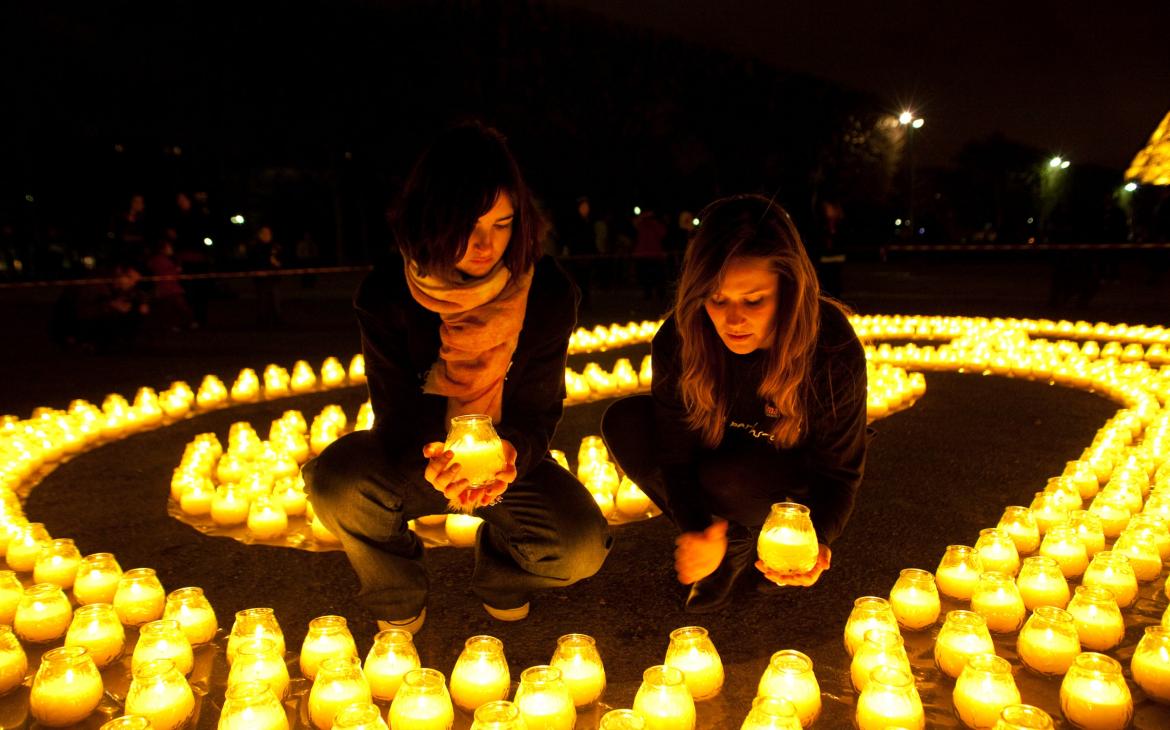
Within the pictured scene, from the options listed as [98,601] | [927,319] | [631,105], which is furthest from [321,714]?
[631,105]

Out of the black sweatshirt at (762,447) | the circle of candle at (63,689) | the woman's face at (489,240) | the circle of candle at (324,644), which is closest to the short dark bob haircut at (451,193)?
the woman's face at (489,240)

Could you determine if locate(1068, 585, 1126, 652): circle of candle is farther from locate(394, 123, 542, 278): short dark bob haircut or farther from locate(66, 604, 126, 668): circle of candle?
locate(66, 604, 126, 668): circle of candle

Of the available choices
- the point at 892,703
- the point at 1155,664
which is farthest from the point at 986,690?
the point at 1155,664

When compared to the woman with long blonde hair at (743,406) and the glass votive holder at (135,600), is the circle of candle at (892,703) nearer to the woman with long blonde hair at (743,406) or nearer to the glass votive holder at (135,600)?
the woman with long blonde hair at (743,406)

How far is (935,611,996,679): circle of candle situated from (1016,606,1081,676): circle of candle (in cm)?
14

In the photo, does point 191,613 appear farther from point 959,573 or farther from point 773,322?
point 959,573

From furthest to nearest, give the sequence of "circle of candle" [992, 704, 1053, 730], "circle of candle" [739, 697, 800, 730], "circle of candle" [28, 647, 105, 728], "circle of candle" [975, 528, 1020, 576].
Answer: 1. "circle of candle" [975, 528, 1020, 576]
2. "circle of candle" [28, 647, 105, 728]
3. "circle of candle" [739, 697, 800, 730]
4. "circle of candle" [992, 704, 1053, 730]

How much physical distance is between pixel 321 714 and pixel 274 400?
450 centimetres

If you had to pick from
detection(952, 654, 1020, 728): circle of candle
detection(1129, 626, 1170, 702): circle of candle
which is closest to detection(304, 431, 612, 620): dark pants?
detection(952, 654, 1020, 728): circle of candle

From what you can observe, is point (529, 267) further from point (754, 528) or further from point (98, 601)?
point (98, 601)

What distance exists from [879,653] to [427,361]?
1654 millimetres

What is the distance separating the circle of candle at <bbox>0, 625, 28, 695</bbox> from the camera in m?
2.48

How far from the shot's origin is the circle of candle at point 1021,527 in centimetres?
331

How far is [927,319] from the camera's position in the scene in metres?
9.50
